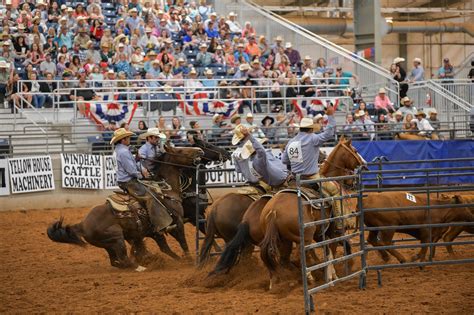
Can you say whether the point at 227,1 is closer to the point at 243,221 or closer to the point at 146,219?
the point at 146,219

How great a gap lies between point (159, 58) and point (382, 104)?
21.2 ft

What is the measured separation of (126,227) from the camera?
41.2 ft

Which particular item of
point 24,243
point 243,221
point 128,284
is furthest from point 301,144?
point 24,243

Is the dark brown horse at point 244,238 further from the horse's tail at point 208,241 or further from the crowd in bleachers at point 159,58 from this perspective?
the crowd in bleachers at point 159,58

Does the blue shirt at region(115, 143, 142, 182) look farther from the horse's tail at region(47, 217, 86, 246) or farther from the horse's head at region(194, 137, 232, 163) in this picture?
the horse's head at region(194, 137, 232, 163)

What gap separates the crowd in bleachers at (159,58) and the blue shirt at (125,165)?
801cm

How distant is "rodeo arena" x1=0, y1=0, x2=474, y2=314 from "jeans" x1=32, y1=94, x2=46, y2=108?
0.04m

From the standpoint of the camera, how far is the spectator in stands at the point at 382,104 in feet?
78.4

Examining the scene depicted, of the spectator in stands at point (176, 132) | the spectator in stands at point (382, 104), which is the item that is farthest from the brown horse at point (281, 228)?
the spectator in stands at point (382, 104)

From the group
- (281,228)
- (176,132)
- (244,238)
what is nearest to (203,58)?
(176,132)

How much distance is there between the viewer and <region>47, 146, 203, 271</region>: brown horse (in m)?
12.2

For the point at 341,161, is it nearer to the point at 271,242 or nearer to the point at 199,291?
the point at 271,242

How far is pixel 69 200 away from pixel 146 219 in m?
7.92

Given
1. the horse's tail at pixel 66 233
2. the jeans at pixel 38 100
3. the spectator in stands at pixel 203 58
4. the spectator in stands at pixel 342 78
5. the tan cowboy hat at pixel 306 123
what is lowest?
the horse's tail at pixel 66 233
